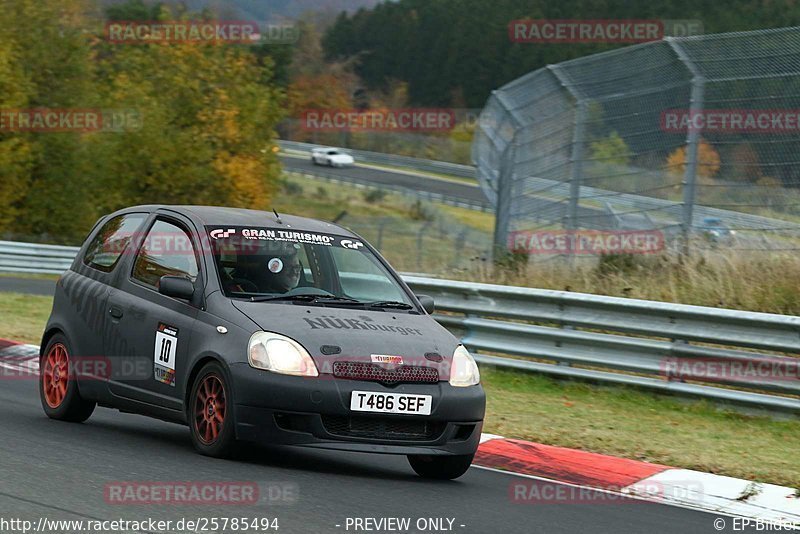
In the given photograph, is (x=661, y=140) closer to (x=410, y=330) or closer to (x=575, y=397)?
(x=575, y=397)

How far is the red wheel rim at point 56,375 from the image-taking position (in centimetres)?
898

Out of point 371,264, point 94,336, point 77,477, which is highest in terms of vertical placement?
point 371,264

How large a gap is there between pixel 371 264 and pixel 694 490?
267 cm

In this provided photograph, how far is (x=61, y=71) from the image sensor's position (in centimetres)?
4419

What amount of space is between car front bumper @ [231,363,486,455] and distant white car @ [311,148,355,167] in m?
73.2

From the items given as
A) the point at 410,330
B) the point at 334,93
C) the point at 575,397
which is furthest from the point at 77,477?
the point at 334,93

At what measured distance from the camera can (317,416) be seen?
714 centimetres

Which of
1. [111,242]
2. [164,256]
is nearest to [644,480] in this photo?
[164,256]

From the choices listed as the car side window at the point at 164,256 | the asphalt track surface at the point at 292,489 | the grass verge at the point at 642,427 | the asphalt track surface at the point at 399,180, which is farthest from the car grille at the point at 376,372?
the asphalt track surface at the point at 399,180

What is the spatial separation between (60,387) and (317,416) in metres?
2.69

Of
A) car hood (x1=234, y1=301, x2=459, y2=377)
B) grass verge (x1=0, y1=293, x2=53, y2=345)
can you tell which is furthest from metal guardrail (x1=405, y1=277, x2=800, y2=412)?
grass verge (x1=0, y1=293, x2=53, y2=345)

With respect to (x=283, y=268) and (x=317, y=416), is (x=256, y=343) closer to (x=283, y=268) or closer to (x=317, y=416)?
(x=317, y=416)

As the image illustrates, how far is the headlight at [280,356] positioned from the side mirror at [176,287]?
0.77m

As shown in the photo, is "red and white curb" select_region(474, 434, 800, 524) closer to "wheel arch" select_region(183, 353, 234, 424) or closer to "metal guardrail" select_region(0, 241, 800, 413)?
"wheel arch" select_region(183, 353, 234, 424)
